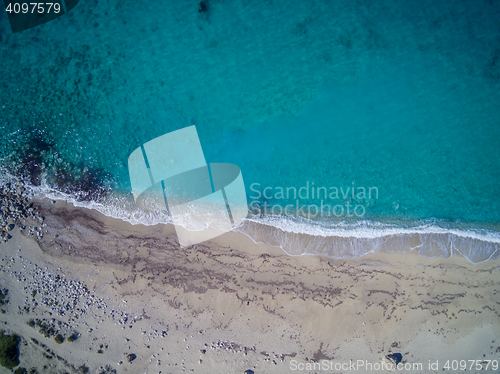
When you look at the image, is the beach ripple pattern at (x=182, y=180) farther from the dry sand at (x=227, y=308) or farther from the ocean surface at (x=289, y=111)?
the dry sand at (x=227, y=308)

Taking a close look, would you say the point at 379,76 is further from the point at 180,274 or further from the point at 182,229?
the point at 180,274

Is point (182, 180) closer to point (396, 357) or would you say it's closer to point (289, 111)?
point (289, 111)

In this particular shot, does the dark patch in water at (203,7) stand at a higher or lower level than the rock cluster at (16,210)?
higher

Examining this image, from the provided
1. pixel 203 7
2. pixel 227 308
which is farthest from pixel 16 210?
pixel 203 7

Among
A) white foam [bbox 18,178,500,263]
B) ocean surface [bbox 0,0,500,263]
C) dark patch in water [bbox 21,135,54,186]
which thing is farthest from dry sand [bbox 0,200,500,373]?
dark patch in water [bbox 21,135,54,186]

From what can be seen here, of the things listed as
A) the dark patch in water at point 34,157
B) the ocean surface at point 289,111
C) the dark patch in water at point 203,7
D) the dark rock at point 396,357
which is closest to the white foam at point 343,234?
the ocean surface at point 289,111
